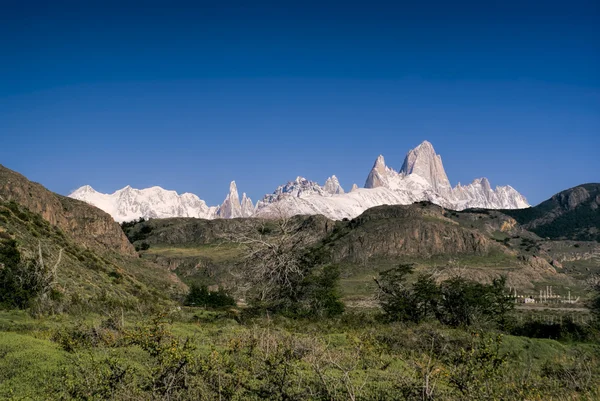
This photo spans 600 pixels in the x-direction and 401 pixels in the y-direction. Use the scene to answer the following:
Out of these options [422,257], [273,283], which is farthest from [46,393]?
[422,257]

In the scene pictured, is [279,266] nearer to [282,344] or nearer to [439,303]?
[282,344]

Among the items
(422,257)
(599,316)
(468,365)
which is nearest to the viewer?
(468,365)

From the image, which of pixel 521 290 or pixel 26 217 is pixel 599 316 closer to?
pixel 26 217

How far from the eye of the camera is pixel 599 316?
34.3 metres

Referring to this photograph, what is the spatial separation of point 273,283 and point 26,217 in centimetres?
3527

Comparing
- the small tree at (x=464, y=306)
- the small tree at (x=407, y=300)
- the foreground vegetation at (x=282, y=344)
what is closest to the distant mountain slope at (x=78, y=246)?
the foreground vegetation at (x=282, y=344)

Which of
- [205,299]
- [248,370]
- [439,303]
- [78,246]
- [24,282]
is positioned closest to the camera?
[248,370]

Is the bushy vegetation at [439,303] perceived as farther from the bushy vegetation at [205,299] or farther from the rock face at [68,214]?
the rock face at [68,214]

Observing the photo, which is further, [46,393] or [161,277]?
[161,277]

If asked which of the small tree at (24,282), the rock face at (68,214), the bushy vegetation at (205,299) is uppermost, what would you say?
the rock face at (68,214)

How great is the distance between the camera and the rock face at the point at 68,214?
57.6 meters

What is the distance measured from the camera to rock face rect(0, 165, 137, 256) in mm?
57594

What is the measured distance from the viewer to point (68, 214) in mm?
71250

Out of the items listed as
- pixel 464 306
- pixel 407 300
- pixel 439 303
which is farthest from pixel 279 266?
pixel 464 306
